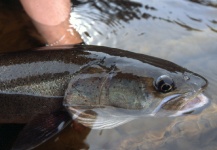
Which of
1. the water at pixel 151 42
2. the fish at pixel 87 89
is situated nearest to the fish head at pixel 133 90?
the fish at pixel 87 89

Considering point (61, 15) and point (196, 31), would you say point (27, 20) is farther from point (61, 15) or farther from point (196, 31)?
point (196, 31)

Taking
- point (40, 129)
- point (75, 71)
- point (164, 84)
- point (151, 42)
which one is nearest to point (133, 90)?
point (164, 84)

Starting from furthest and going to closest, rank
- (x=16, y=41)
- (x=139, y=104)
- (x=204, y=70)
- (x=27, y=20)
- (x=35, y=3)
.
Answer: (x=27, y=20)
(x=16, y=41)
(x=35, y=3)
(x=204, y=70)
(x=139, y=104)

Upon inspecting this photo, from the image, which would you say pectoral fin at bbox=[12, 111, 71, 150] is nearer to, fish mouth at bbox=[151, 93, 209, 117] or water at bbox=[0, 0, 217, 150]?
water at bbox=[0, 0, 217, 150]

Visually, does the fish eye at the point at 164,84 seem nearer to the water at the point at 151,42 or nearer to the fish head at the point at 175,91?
the fish head at the point at 175,91

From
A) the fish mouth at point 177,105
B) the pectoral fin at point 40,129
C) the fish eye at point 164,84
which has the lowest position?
the pectoral fin at point 40,129

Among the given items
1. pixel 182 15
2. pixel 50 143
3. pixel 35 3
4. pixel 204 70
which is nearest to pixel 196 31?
pixel 182 15

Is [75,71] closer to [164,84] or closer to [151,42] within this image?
[164,84]
